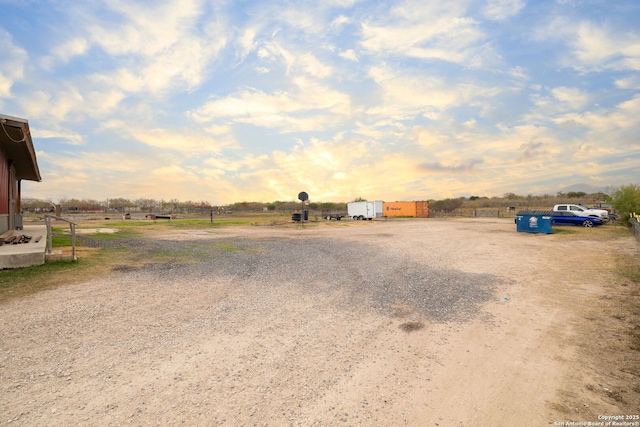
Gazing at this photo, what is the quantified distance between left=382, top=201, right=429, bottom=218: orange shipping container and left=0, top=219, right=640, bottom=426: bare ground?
48233 mm

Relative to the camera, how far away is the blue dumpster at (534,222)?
77.2ft

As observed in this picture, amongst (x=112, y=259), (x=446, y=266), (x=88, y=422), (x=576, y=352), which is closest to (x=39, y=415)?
(x=88, y=422)

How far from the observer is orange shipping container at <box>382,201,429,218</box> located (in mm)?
57781

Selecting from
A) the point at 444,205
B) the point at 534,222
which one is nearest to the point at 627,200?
the point at 534,222

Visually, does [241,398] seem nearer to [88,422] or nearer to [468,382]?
[88,422]

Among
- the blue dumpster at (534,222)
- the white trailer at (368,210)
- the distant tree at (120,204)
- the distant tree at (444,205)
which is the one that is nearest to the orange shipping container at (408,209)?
the white trailer at (368,210)

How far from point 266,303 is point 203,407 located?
400 centimetres

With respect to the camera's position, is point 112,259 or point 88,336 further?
point 112,259

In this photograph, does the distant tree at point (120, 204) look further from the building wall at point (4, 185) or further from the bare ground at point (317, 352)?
the bare ground at point (317, 352)

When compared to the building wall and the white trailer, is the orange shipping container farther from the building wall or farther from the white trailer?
the building wall

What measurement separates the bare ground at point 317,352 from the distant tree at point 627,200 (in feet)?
74.2

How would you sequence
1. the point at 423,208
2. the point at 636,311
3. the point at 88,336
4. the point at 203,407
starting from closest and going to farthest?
the point at 203,407
the point at 88,336
the point at 636,311
the point at 423,208

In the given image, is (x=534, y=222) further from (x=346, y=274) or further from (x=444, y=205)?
(x=444, y=205)

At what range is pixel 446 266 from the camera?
12.4 m
